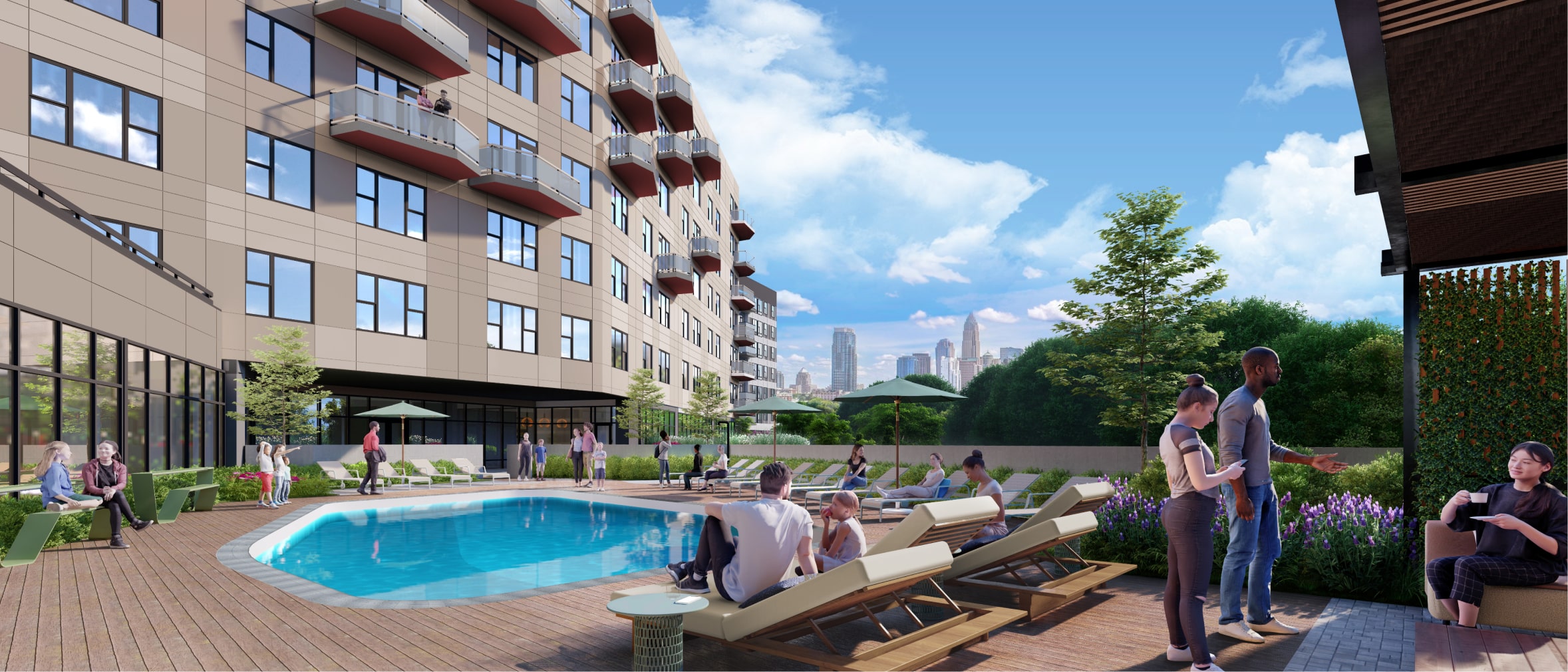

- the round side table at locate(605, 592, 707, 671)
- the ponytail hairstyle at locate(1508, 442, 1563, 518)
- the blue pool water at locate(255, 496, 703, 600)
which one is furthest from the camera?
the blue pool water at locate(255, 496, 703, 600)

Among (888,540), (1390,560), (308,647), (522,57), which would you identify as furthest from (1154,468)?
(522,57)

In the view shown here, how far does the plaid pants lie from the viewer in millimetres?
5172

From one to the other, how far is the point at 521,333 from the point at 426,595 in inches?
782

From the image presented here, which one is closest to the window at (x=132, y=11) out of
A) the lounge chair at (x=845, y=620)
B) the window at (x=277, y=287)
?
the window at (x=277, y=287)

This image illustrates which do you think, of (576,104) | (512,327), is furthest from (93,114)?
(576,104)

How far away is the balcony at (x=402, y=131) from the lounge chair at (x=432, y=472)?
28.8ft

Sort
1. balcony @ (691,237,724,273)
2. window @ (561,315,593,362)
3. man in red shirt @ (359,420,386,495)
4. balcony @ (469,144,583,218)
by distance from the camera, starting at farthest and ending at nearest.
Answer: balcony @ (691,237,724,273) < window @ (561,315,593,362) < balcony @ (469,144,583,218) < man in red shirt @ (359,420,386,495)

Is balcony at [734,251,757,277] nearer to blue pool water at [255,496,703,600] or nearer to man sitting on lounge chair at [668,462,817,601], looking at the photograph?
blue pool water at [255,496,703,600]

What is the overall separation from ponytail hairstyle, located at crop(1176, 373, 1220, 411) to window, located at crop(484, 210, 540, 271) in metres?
25.0

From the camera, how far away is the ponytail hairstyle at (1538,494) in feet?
17.3

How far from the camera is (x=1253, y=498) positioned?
5.32 metres

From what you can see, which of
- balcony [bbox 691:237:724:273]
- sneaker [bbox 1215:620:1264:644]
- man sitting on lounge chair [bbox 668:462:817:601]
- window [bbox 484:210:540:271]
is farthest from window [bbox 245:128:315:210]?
sneaker [bbox 1215:620:1264:644]

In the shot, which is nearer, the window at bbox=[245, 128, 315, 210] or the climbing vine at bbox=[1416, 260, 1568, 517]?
the climbing vine at bbox=[1416, 260, 1568, 517]

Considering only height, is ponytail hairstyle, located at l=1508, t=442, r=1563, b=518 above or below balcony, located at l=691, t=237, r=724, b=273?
below
